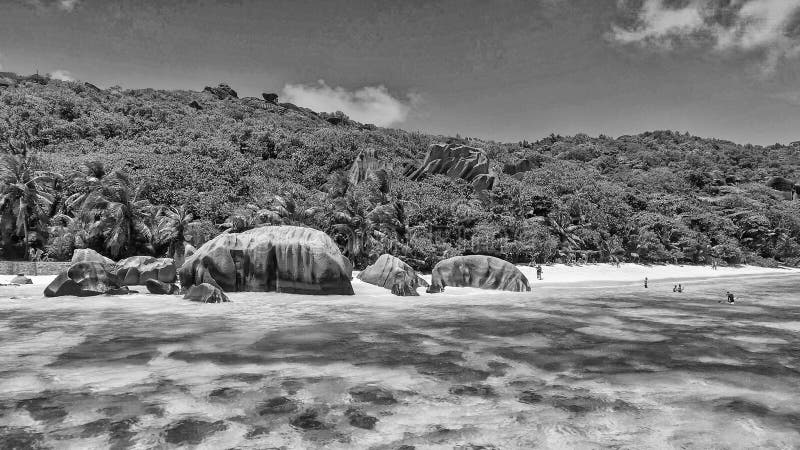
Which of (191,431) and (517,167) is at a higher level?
(517,167)

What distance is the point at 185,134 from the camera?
6706 centimetres

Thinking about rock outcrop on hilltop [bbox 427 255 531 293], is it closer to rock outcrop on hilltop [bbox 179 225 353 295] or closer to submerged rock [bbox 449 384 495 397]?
rock outcrop on hilltop [bbox 179 225 353 295]

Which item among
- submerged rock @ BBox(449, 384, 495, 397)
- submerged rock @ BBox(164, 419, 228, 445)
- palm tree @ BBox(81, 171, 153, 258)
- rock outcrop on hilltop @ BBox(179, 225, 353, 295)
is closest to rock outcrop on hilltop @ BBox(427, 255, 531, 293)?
rock outcrop on hilltop @ BBox(179, 225, 353, 295)

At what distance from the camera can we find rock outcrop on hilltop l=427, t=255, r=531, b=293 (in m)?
30.5

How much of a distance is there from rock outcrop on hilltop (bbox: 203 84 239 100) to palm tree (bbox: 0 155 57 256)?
97.7 metres

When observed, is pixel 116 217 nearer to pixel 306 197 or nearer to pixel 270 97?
pixel 306 197

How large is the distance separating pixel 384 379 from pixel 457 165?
55776 mm

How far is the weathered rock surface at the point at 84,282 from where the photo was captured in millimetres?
22484

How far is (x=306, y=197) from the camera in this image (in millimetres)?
47688

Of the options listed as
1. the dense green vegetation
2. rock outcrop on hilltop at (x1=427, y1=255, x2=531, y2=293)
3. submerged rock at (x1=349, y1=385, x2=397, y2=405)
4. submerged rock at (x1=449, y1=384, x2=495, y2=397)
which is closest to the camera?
submerged rock at (x1=349, y1=385, x2=397, y2=405)

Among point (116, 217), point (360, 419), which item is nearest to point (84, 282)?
point (116, 217)

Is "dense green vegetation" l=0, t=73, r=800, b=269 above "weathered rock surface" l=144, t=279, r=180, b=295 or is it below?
above

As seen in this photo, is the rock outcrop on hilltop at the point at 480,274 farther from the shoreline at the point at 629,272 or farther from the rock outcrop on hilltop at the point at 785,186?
the rock outcrop on hilltop at the point at 785,186

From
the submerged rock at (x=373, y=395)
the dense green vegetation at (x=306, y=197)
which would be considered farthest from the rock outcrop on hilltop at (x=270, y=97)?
the submerged rock at (x=373, y=395)
